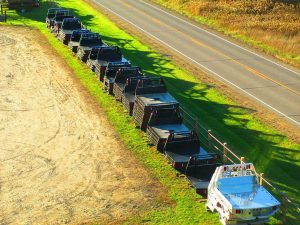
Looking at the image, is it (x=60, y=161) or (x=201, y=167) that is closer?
(x=201, y=167)

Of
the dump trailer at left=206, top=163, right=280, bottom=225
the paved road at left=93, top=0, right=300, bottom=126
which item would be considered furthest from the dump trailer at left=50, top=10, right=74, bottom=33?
the dump trailer at left=206, top=163, right=280, bottom=225

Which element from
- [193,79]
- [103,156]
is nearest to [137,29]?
[193,79]

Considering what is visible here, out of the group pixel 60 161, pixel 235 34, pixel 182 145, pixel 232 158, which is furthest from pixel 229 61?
pixel 60 161

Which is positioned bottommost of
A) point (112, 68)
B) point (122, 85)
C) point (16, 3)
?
point (16, 3)

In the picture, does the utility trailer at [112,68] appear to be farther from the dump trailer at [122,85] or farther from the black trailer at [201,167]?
the black trailer at [201,167]

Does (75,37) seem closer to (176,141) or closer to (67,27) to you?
(67,27)

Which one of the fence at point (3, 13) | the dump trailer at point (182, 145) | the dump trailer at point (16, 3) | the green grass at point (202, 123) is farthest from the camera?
the dump trailer at point (16, 3)

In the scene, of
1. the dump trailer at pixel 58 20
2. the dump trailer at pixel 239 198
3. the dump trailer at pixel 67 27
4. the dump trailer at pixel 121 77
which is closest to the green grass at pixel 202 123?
the dump trailer at pixel 121 77
